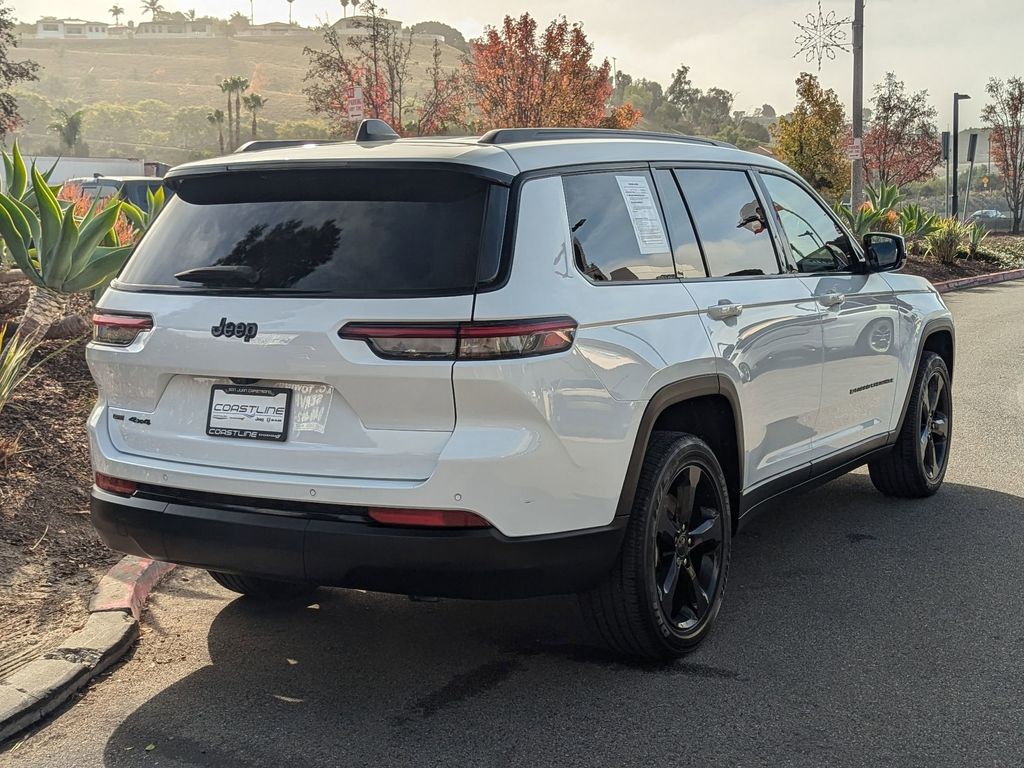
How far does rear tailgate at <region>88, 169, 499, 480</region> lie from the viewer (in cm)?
364

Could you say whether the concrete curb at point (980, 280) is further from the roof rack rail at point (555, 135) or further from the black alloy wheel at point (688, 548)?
the black alloy wheel at point (688, 548)

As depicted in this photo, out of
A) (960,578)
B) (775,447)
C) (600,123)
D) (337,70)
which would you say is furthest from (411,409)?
(600,123)

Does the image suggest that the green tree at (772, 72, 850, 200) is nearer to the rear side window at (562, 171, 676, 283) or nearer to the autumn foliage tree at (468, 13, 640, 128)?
the autumn foliage tree at (468, 13, 640, 128)

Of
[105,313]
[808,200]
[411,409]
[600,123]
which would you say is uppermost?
[600,123]

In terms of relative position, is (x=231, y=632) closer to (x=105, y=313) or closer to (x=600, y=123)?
(x=105, y=313)

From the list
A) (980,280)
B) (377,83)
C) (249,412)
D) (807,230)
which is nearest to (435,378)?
(249,412)

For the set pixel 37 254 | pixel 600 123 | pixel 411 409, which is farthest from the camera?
pixel 600 123

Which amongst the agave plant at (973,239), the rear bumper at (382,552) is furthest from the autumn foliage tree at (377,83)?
the rear bumper at (382,552)

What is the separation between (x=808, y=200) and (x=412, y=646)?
297cm

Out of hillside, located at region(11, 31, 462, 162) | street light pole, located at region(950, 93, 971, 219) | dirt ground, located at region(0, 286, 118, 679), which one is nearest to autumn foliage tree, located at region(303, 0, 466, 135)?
street light pole, located at region(950, 93, 971, 219)

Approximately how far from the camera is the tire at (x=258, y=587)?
5023 millimetres

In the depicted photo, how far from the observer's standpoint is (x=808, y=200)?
5.95 m

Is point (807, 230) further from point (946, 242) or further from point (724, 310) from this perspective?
point (946, 242)

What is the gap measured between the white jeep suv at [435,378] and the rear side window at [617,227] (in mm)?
12
